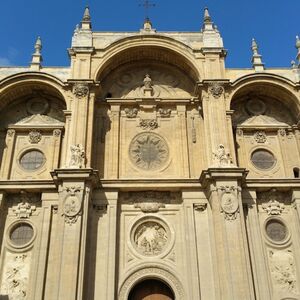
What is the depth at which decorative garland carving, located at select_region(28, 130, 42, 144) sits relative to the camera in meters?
19.8

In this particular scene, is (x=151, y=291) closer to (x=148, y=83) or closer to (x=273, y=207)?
(x=273, y=207)

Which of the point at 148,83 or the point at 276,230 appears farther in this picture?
the point at 148,83

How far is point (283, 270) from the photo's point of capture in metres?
17.2

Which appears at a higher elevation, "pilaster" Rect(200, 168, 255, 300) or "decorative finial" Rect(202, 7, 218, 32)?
"decorative finial" Rect(202, 7, 218, 32)

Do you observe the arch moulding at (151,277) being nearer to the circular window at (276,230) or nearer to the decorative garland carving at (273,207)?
the circular window at (276,230)

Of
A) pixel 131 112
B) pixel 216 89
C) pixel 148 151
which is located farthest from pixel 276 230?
pixel 131 112

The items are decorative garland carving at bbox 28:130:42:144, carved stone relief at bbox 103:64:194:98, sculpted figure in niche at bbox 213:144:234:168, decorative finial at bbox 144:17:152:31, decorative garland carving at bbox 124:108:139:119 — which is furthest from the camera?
decorative finial at bbox 144:17:152:31

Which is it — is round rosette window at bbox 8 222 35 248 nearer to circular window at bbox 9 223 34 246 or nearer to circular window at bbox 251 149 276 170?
circular window at bbox 9 223 34 246

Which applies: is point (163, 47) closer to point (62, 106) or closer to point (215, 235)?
point (62, 106)

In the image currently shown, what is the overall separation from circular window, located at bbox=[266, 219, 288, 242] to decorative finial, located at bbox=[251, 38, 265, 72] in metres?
7.26

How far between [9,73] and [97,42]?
171 inches

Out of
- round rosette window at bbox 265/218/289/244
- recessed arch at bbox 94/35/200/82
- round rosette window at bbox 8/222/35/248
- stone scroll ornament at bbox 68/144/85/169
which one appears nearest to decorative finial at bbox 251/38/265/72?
recessed arch at bbox 94/35/200/82

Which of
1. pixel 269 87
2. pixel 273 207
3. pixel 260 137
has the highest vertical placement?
pixel 269 87

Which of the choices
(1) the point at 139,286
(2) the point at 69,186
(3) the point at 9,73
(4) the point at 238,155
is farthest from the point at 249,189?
(3) the point at 9,73
